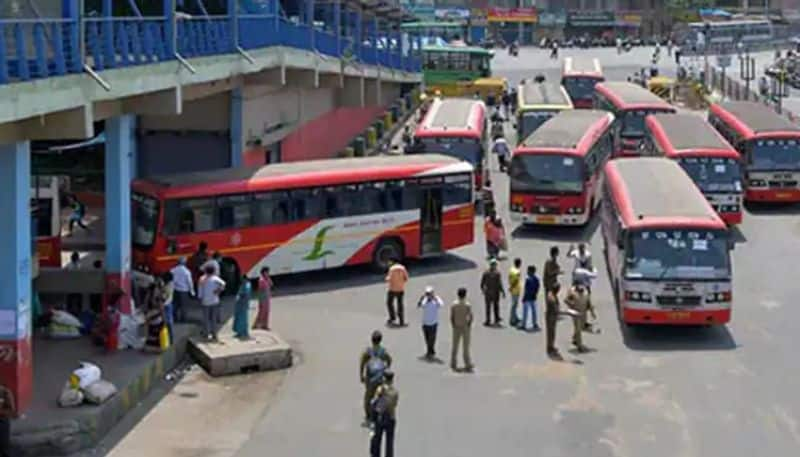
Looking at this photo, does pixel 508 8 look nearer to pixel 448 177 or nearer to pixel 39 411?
pixel 448 177

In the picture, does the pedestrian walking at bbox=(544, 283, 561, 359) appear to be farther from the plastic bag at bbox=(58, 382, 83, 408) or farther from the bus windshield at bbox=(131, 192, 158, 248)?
the plastic bag at bbox=(58, 382, 83, 408)

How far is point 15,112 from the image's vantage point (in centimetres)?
1435

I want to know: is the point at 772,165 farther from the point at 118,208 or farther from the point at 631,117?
the point at 118,208

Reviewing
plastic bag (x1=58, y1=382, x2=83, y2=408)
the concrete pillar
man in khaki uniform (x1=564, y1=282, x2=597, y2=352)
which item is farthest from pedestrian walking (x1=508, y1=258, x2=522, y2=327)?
plastic bag (x1=58, y1=382, x2=83, y2=408)

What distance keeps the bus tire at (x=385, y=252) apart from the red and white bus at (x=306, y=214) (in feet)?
0.06

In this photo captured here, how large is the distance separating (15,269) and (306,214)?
374 inches

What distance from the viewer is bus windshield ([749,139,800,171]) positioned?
3366 cm

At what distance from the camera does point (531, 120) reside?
43.3m

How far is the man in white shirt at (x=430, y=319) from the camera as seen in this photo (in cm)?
1966

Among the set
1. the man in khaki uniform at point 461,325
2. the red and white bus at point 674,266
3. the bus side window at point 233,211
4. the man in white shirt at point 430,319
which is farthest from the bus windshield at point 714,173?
the man in khaki uniform at point 461,325

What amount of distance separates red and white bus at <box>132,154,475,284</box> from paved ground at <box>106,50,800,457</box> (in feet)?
2.73

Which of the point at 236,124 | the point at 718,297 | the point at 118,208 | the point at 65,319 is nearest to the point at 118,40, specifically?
the point at 118,208

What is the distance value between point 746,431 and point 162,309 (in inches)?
318

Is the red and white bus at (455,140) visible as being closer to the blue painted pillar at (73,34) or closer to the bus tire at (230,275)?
the bus tire at (230,275)
